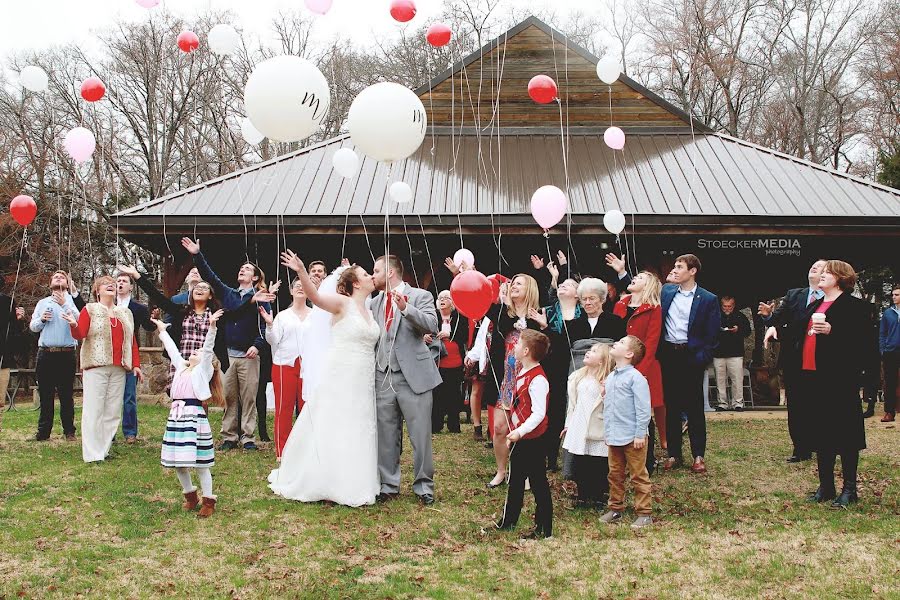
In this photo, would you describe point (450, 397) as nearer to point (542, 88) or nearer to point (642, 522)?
point (542, 88)

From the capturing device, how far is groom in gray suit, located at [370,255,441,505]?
584 centimetres

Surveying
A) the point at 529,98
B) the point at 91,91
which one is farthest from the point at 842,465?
the point at 529,98

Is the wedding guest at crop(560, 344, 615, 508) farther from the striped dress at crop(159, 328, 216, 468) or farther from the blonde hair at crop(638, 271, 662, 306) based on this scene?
the striped dress at crop(159, 328, 216, 468)

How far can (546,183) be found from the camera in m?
11.2

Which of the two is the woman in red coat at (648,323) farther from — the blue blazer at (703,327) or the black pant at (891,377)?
the black pant at (891,377)

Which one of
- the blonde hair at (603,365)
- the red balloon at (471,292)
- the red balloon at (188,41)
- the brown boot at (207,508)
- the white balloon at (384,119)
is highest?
the red balloon at (188,41)

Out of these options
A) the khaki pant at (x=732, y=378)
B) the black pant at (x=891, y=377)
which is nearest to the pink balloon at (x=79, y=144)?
the khaki pant at (x=732, y=378)

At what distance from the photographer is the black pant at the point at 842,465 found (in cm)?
550

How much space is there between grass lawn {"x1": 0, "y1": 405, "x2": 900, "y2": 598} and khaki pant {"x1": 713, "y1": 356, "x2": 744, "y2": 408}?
15.0 ft

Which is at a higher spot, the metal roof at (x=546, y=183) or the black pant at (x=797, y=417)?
the metal roof at (x=546, y=183)

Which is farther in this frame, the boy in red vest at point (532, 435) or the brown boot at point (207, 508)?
the brown boot at point (207, 508)

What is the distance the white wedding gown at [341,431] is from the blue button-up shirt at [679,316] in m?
2.74

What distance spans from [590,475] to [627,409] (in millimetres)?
747

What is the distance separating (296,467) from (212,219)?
5.15 m
